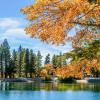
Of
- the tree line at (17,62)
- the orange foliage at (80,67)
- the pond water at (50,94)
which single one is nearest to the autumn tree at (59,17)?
the orange foliage at (80,67)

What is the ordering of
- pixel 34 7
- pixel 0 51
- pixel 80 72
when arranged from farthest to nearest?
pixel 0 51
pixel 80 72
pixel 34 7

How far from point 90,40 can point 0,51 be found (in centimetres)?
11295

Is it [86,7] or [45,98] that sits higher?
[86,7]

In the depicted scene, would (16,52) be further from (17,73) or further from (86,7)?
(86,7)

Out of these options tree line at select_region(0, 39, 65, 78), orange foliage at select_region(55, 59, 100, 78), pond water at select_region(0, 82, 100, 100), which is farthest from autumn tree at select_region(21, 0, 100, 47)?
tree line at select_region(0, 39, 65, 78)

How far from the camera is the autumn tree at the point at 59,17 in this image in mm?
11328

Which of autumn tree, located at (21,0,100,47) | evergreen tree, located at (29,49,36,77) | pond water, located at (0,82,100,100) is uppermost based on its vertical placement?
evergreen tree, located at (29,49,36,77)

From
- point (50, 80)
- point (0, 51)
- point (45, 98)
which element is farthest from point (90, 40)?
point (0, 51)

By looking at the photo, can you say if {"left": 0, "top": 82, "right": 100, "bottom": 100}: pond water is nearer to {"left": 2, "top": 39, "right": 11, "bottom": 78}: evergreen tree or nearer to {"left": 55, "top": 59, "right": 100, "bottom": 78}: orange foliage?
{"left": 55, "top": 59, "right": 100, "bottom": 78}: orange foliage

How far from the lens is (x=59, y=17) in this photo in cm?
1153

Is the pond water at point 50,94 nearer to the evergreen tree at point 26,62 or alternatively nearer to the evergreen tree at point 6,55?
the evergreen tree at point 26,62

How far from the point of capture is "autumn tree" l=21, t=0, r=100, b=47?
1133 centimetres

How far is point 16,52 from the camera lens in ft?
426

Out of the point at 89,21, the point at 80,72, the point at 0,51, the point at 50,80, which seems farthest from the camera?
the point at 0,51
